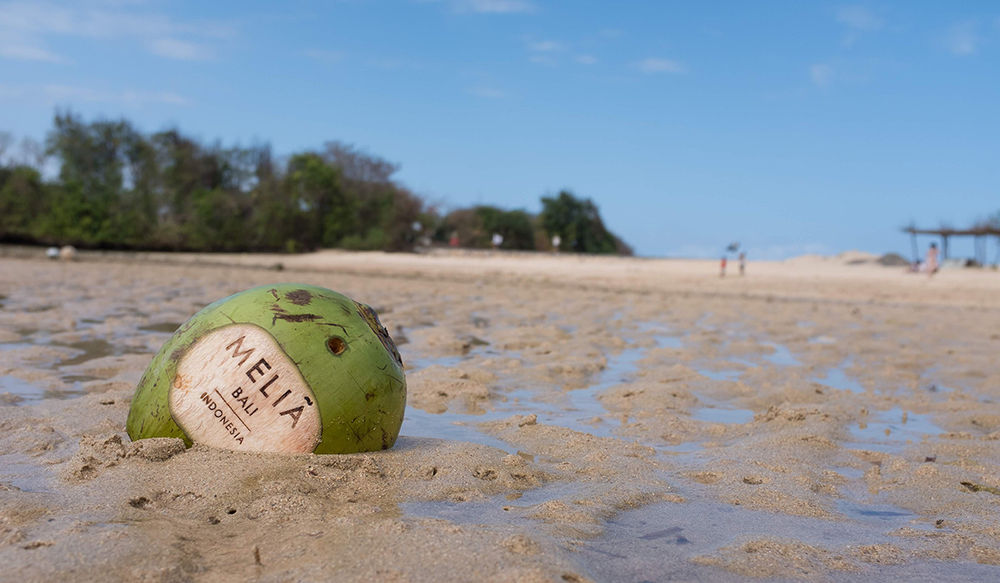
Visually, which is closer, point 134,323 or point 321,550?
point 321,550

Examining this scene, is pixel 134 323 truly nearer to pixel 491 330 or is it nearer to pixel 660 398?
pixel 491 330

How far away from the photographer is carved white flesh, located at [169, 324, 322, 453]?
2861mm

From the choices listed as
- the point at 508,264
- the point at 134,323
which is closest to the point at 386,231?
the point at 508,264

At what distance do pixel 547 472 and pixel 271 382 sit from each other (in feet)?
3.80

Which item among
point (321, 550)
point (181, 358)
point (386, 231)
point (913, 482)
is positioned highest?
point (386, 231)

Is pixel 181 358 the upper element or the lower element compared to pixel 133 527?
upper

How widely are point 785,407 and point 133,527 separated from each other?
370cm

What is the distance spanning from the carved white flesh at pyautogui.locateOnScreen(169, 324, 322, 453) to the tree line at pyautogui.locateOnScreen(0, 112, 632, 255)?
95.3ft

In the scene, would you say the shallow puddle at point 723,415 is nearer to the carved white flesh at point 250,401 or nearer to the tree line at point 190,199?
the carved white flesh at point 250,401

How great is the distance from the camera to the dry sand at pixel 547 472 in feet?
6.88

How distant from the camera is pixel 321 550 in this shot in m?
2.06

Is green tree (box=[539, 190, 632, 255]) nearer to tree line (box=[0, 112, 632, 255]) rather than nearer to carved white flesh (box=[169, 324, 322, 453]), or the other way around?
tree line (box=[0, 112, 632, 255])

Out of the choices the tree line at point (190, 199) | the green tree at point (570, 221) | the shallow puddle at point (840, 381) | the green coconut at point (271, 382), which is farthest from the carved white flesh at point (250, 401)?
the green tree at point (570, 221)

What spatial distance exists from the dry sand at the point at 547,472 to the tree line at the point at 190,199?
25.8 m
